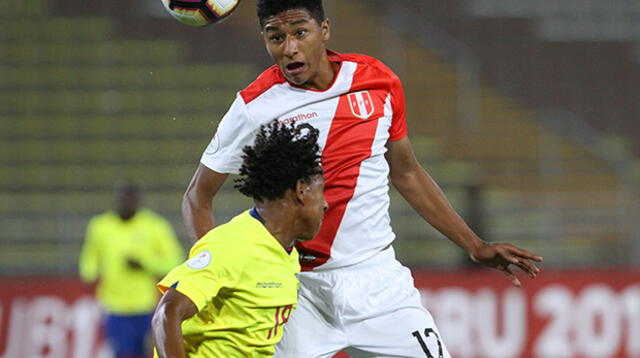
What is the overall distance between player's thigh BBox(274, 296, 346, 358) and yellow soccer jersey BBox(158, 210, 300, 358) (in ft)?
1.70

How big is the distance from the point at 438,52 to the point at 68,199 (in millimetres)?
5191

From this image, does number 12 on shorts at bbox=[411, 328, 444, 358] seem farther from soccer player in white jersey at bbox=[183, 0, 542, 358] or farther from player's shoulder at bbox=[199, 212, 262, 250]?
player's shoulder at bbox=[199, 212, 262, 250]

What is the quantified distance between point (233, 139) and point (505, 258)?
125cm

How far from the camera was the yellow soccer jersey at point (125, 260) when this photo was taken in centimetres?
964

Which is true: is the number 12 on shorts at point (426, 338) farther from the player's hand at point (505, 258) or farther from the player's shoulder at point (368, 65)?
the player's shoulder at point (368, 65)

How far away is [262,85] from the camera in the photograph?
438 centimetres

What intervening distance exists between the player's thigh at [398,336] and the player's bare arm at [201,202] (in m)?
0.72

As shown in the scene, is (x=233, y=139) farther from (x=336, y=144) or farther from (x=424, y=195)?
(x=424, y=195)

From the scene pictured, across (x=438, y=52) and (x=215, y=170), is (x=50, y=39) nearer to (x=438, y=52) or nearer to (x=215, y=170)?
(x=438, y=52)

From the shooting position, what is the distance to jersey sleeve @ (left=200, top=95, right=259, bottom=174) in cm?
430

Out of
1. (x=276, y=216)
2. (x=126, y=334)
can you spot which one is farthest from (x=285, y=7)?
(x=126, y=334)

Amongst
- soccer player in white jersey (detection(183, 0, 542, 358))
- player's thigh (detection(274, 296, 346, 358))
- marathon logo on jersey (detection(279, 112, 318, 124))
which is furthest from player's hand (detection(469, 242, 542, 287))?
marathon logo on jersey (detection(279, 112, 318, 124))

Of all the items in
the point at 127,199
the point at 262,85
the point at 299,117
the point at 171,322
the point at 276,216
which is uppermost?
the point at 262,85

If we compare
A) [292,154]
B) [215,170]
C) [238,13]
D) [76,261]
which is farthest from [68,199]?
[292,154]
